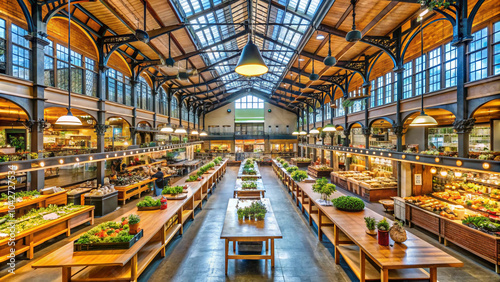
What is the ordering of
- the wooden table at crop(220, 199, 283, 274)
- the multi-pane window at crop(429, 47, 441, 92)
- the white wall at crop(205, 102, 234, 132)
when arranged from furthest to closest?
the white wall at crop(205, 102, 234, 132), the multi-pane window at crop(429, 47, 441, 92), the wooden table at crop(220, 199, 283, 274)

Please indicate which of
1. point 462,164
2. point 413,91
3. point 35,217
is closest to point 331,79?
point 413,91

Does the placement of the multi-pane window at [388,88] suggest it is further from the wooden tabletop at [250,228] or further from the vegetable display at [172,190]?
the vegetable display at [172,190]

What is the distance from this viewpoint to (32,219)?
5.23 metres

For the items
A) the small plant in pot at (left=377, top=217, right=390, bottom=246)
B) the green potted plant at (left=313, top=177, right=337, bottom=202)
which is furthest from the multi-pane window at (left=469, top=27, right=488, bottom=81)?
the small plant in pot at (left=377, top=217, right=390, bottom=246)

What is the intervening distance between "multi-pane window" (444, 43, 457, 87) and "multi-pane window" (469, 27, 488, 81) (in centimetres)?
62

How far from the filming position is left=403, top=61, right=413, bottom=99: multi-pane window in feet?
29.0

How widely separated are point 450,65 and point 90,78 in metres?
13.4

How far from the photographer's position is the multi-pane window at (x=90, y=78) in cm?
885

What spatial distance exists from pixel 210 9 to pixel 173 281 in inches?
357

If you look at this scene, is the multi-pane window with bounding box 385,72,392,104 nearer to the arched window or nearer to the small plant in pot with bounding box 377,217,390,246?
the small plant in pot with bounding box 377,217,390,246

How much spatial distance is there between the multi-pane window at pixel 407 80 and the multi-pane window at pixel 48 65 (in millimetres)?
13257

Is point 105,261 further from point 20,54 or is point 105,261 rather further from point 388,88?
point 388,88

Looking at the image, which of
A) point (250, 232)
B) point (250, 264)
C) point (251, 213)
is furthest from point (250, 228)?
point (250, 264)

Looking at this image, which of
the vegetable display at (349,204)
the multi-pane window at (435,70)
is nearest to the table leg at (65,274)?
the vegetable display at (349,204)
